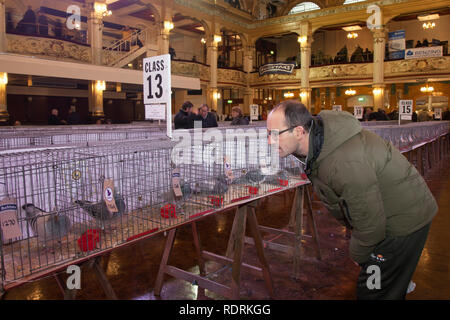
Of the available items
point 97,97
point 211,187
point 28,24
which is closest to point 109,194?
point 211,187

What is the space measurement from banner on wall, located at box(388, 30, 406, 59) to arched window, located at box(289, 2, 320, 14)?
5.61 meters

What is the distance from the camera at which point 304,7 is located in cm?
2498

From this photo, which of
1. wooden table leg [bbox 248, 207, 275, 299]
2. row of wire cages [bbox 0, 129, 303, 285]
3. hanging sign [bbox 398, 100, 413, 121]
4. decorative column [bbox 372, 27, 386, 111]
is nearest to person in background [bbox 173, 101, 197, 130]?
row of wire cages [bbox 0, 129, 303, 285]

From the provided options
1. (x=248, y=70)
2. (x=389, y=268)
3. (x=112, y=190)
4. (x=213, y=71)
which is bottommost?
(x=389, y=268)

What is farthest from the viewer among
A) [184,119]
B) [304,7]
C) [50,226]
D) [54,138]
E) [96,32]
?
[304,7]

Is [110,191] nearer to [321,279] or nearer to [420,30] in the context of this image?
[321,279]

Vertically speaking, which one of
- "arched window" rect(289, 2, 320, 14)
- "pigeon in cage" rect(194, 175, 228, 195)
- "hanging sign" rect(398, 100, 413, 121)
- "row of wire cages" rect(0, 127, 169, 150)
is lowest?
"pigeon in cage" rect(194, 175, 228, 195)

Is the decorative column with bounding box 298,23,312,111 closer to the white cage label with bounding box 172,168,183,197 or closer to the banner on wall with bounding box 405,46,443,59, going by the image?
the banner on wall with bounding box 405,46,443,59

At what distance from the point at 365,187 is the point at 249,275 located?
2.51 meters

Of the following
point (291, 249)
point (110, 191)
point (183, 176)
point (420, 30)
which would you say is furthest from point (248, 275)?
point (420, 30)

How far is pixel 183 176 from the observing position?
334cm

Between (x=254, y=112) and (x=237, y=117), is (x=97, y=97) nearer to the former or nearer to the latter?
(x=254, y=112)

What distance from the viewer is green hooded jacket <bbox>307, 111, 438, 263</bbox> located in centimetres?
172

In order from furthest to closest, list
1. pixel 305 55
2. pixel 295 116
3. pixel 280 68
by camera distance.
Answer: pixel 305 55 → pixel 280 68 → pixel 295 116
